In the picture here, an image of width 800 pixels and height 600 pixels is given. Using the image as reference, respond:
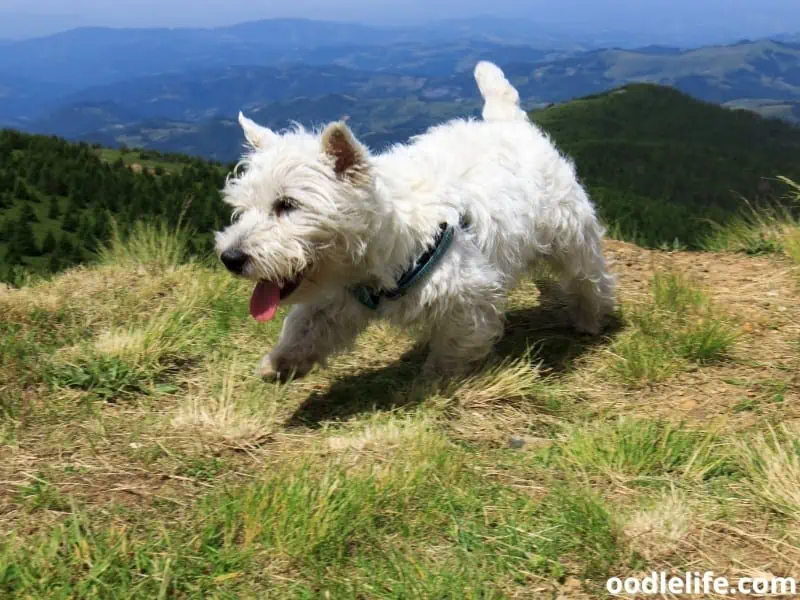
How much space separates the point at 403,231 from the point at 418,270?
0.76 ft

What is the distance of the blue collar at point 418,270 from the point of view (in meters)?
4.39

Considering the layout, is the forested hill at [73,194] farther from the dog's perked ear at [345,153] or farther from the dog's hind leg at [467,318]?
the dog's perked ear at [345,153]

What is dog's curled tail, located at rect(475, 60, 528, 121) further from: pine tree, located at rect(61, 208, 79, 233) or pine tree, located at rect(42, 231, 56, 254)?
pine tree, located at rect(61, 208, 79, 233)

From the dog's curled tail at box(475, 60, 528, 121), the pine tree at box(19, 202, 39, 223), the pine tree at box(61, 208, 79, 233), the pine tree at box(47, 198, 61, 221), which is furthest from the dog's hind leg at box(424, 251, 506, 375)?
the pine tree at box(47, 198, 61, 221)

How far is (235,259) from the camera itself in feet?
12.9

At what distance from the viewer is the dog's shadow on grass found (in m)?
4.56

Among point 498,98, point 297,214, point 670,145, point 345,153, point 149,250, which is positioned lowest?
point 670,145

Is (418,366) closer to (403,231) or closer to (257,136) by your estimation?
(403,231)

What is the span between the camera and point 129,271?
22.7ft

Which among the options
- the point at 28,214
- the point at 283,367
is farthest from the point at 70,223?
the point at 283,367

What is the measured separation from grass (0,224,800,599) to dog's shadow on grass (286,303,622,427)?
0.9 inches

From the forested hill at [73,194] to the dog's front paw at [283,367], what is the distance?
19.8 metres

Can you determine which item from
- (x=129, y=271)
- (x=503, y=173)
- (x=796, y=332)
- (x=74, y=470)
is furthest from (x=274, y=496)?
(x=129, y=271)

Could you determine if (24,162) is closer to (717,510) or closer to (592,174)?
(717,510)
